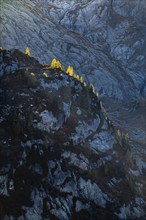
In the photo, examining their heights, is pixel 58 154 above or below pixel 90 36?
above

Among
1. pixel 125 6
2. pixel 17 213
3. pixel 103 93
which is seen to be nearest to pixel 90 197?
pixel 17 213

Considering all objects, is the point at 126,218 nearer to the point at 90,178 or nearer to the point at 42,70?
the point at 90,178

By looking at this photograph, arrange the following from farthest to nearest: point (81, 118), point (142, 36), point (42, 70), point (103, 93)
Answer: point (142, 36), point (103, 93), point (42, 70), point (81, 118)

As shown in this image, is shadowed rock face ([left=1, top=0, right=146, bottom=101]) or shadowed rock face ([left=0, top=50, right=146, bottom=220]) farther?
shadowed rock face ([left=1, top=0, right=146, bottom=101])

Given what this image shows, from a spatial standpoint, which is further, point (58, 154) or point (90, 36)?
point (90, 36)

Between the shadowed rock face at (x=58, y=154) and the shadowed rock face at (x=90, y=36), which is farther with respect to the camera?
the shadowed rock face at (x=90, y=36)
